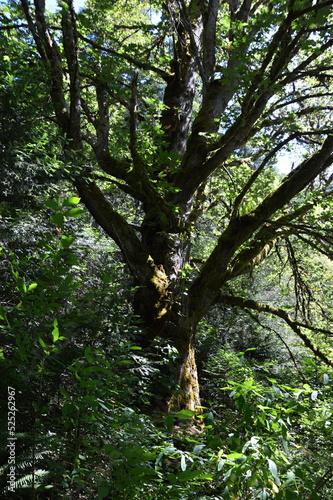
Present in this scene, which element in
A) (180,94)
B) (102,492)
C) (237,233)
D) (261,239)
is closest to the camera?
(102,492)

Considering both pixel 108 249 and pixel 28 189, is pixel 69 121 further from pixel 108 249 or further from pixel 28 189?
pixel 108 249

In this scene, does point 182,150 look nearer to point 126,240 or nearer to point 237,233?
point 237,233

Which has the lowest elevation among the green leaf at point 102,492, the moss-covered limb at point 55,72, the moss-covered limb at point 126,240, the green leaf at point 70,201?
the green leaf at point 102,492

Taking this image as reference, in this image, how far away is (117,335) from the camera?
2709 mm

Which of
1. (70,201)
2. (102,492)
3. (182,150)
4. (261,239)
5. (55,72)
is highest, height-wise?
(55,72)

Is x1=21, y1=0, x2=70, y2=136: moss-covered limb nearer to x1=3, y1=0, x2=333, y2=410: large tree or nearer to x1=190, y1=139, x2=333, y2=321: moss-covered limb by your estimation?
x1=3, y1=0, x2=333, y2=410: large tree

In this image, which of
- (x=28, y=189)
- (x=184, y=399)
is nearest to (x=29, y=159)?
(x=28, y=189)

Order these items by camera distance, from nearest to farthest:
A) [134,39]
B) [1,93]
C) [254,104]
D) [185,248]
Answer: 1. [1,93]
2. [254,104]
3. [185,248]
4. [134,39]

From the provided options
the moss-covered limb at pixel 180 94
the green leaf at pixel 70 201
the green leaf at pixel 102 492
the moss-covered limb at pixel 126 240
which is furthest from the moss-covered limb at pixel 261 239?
the green leaf at pixel 102 492

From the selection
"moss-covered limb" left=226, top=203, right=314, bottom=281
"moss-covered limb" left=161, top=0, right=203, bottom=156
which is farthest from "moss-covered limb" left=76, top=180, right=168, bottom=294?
"moss-covered limb" left=161, top=0, right=203, bottom=156

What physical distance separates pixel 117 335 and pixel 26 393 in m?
0.93

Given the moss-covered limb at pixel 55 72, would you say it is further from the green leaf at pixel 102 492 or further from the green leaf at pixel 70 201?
the green leaf at pixel 102 492

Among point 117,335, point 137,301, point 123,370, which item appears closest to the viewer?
point 117,335

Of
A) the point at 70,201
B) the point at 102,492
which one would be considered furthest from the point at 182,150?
the point at 102,492
